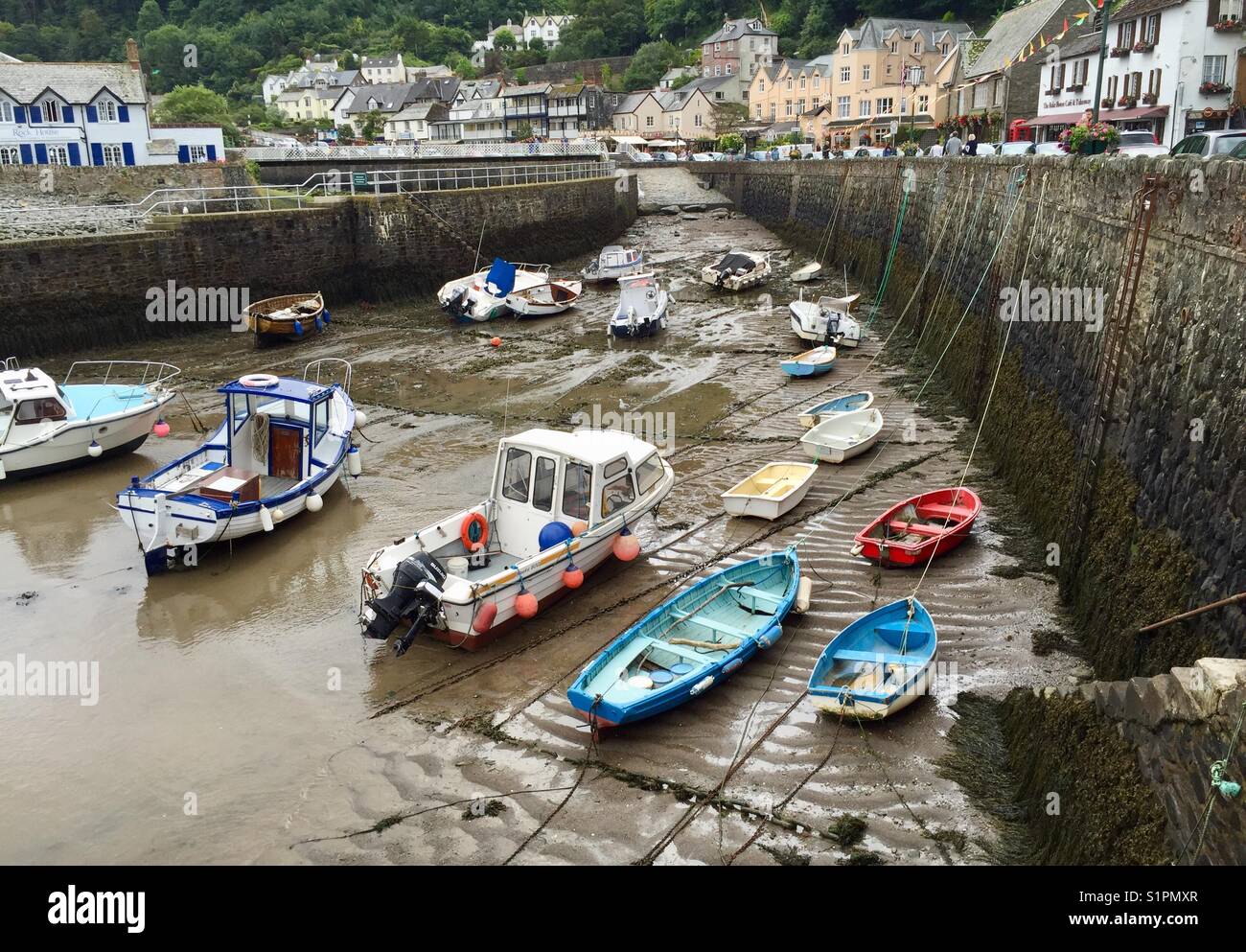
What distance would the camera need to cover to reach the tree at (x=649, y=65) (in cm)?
10112

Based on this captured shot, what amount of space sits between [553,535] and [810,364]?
10798 millimetres

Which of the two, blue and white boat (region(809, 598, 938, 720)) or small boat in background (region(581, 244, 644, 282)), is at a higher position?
small boat in background (region(581, 244, 644, 282))

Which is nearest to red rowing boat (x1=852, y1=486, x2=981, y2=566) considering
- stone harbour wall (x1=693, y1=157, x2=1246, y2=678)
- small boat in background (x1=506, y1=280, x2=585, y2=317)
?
stone harbour wall (x1=693, y1=157, x2=1246, y2=678)

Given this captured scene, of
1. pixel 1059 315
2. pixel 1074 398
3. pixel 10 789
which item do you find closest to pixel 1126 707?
pixel 1074 398

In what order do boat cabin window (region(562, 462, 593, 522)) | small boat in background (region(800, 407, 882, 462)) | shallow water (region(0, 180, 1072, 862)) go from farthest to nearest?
1. small boat in background (region(800, 407, 882, 462))
2. boat cabin window (region(562, 462, 593, 522))
3. shallow water (region(0, 180, 1072, 862))

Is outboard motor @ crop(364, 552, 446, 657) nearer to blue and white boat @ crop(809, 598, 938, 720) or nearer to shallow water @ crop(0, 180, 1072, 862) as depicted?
shallow water @ crop(0, 180, 1072, 862)

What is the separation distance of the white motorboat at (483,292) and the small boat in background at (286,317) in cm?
366

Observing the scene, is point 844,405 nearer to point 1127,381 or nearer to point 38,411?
point 1127,381

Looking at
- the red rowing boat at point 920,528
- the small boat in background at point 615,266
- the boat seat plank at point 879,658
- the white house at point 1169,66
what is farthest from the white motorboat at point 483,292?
the white house at point 1169,66

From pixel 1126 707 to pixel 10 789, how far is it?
8719 mm

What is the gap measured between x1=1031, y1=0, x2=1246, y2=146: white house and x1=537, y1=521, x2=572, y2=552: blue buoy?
2851 centimetres

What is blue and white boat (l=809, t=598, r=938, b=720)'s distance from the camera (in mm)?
8000
